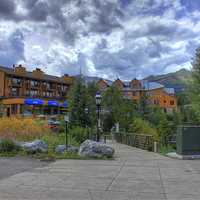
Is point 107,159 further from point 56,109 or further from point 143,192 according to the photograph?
point 56,109

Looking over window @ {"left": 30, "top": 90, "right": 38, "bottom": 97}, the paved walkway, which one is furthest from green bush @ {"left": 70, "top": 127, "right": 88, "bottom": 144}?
window @ {"left": 30, "top": 90, "right": 38, "bottom": 97}

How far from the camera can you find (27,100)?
94.9 metres

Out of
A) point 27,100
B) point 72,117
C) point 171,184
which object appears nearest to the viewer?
point 171,184

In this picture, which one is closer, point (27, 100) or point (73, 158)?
point (73, 158)

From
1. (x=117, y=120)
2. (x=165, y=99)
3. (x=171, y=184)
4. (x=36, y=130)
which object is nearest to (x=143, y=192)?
(x=171, y=184)

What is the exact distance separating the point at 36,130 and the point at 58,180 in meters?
15.3

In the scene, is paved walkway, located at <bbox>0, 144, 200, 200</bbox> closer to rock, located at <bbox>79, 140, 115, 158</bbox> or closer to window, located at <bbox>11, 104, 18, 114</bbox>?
rock, located at <bbox>79, 140, 115, 158</bbox>

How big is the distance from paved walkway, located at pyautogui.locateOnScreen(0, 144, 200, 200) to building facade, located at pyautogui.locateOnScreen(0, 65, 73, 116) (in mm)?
76453

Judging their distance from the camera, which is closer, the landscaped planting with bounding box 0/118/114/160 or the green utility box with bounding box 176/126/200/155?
the landscaped planting with bounding box 0/118/114/160

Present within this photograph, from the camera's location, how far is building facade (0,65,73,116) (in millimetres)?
95875

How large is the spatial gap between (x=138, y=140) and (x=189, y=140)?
441 inches

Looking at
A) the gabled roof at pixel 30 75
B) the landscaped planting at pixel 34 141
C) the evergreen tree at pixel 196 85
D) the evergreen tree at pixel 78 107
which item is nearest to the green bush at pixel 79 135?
the landscaped planting at pixel 34 141

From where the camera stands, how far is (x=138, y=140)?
1261 inches

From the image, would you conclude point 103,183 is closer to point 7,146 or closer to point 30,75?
point 7,146
